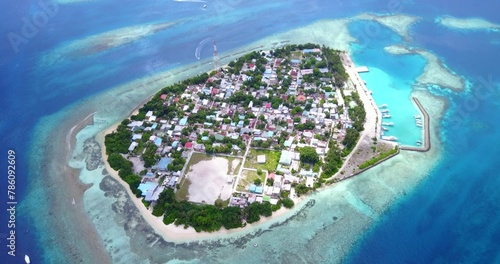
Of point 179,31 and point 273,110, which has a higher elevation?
point 179,31

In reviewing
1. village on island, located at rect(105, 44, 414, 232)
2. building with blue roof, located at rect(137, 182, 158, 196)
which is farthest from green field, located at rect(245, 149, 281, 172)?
building with blue roof, located at rect(137, 182, 158, 196)

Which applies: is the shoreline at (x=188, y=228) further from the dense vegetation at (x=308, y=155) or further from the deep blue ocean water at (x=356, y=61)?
the deep blue ocean water at (x=356, y=61)

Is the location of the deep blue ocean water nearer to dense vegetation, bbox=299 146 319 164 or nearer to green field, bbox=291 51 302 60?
green field, bbox=291 51 302 60

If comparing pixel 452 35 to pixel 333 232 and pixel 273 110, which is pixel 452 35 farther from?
pixel 333 232

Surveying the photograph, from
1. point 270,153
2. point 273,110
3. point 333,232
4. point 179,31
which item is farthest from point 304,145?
point 179,31

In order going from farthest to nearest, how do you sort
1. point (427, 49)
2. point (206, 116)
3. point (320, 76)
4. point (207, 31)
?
point (207, 31) < point (427, 49) < point (320, 76) < point (206, 116)

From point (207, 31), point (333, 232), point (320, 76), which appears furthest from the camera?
point (207, 31)
